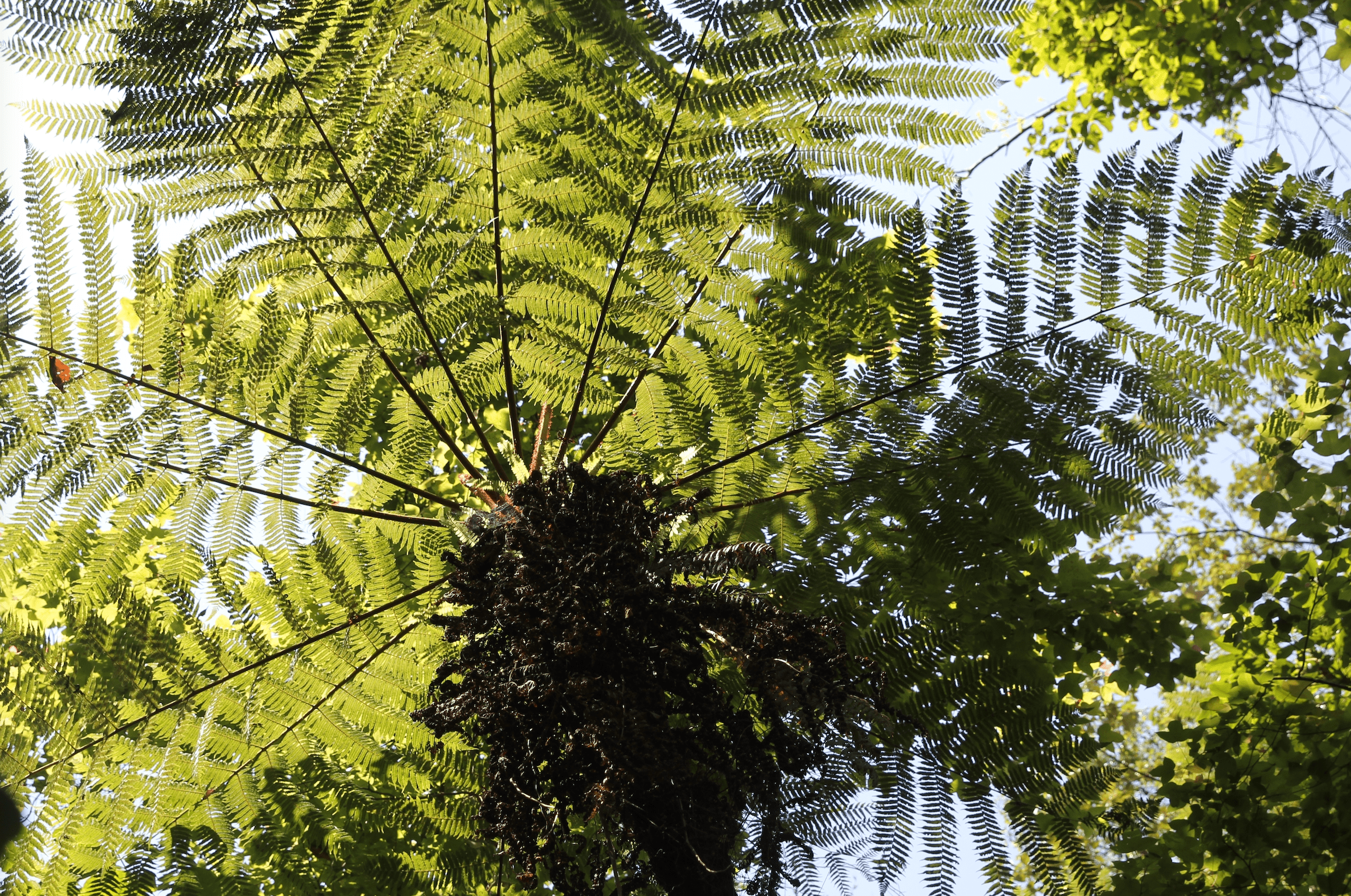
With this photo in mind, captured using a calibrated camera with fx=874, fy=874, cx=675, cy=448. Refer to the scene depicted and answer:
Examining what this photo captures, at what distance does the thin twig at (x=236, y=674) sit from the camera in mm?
2238

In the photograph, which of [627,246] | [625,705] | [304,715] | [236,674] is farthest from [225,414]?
[625,705]

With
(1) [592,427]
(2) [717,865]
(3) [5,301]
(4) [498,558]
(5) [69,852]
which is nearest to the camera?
(2) [717,865]

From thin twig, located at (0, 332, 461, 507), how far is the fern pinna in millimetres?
13

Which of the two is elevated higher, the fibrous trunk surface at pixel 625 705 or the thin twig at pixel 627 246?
the thin twig at pixel 627 246

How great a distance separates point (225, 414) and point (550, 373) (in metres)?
0.89

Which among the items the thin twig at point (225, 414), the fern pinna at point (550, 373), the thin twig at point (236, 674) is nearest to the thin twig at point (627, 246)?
the fern pinna at point (550, 373)

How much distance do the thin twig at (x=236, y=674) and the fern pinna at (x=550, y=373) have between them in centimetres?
1

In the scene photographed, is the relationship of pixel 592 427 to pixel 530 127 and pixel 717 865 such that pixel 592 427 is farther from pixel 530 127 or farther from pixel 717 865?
pixel 717 865

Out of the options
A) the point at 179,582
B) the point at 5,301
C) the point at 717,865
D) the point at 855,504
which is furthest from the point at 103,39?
the point at 717,865

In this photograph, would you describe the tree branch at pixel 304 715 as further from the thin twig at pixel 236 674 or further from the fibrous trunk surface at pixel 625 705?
the fibrous trunk surface at pixel 625 705

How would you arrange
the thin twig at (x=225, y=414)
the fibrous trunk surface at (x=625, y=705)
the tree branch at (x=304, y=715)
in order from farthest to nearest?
the thin twig at (x=225, y=414) < the tree branch at (x=304, y=715) < the fibrous trunk surface at (x=625, y=705)

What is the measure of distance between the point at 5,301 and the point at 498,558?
1610 millimetres

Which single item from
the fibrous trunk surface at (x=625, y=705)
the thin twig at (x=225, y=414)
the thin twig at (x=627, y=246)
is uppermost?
the thin twig at (x=627, y=246)

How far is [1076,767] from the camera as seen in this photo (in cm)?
225
